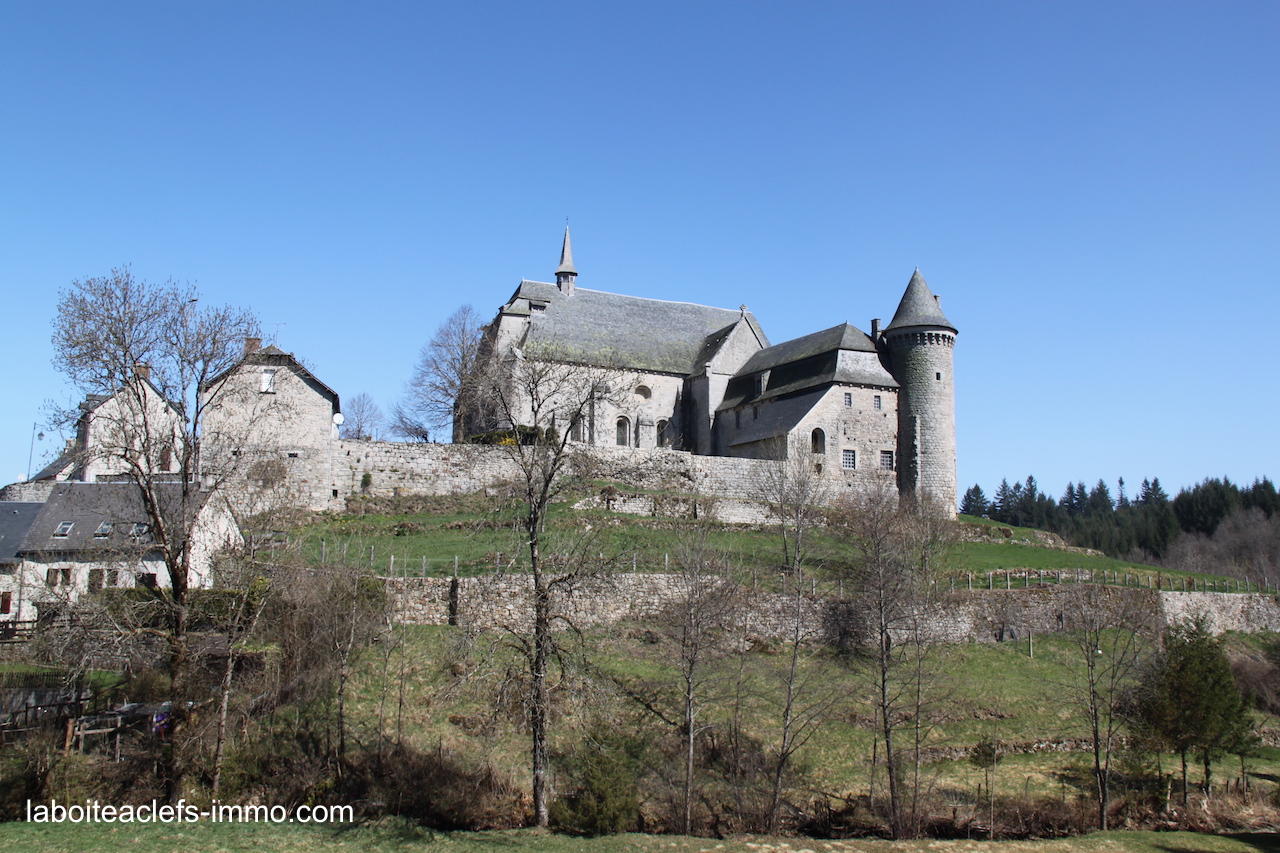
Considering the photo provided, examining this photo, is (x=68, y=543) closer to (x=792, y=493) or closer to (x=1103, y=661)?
(x=792, y=493)

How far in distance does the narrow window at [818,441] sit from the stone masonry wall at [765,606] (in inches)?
550

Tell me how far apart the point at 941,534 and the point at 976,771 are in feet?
48.4

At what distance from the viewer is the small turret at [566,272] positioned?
2224 inches

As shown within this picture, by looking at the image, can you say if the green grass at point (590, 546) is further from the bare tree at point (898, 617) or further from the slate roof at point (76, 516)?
the slate roof at point (76, 516)

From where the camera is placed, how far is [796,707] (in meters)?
23.7

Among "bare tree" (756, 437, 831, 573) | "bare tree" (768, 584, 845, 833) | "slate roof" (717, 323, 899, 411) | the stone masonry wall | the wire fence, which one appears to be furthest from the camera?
"slate roof" (717, 323, 899, 411)

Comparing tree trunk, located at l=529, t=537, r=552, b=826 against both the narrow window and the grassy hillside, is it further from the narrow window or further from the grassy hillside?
the narrow window

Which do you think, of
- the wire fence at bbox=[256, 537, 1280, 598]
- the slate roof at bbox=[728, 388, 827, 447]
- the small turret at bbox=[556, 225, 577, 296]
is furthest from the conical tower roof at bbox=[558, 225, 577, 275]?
the wire fence at bbox=[256, 537, 1280, 598]

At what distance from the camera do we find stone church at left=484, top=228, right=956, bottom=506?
46.0 metres

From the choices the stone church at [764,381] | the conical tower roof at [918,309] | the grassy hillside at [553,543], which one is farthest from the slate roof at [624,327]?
the grassy hillside at [553,543]

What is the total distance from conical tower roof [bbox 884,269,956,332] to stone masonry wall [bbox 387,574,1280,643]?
1725 cm

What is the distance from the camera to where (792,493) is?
3550cm

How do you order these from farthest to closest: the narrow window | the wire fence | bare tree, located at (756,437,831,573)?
the narrow window, bare tree, located at (756,437,831,573), the wire fence

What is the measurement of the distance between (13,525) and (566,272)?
117 ft
